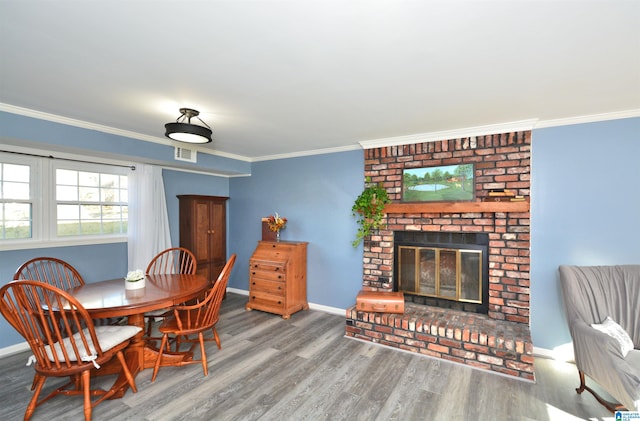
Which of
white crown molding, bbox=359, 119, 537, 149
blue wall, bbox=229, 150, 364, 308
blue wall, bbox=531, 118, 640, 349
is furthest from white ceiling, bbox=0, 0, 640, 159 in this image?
blue wall, bbox=229, 150, 364, 308

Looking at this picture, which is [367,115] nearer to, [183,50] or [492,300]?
[183,50]

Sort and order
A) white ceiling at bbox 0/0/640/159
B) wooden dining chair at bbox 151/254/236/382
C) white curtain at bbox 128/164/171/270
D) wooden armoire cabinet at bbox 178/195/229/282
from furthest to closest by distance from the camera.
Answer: wooden armoire cabinet at bbox 178/195/229/282, white curtain at bbox 128/164/171/270, wooden dining chair at bbox 151/254/236/382, white ceiling at bbox 0/0/640/159

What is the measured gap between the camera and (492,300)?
308 centimetres

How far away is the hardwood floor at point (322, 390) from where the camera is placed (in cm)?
205

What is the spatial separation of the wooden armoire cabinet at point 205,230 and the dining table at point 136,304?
1.48 m

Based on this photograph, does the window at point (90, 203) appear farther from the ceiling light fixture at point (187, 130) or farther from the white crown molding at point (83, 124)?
the ceiling light fixture at point (187, 130)

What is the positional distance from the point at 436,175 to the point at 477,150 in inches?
19.3

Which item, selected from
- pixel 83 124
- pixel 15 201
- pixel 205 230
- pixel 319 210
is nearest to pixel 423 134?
pixel 319 210

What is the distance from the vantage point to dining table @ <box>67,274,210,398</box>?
217 cm

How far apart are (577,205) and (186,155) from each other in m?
4.48

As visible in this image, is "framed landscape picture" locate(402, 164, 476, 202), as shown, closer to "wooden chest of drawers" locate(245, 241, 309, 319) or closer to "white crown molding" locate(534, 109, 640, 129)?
"white crown molding" locate(534, 109, 640, 129)

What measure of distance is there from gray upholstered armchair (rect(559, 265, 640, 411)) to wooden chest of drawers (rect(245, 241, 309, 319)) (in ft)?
9.64

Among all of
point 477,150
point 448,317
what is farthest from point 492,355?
point 477,150

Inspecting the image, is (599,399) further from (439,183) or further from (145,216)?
(145,216)
